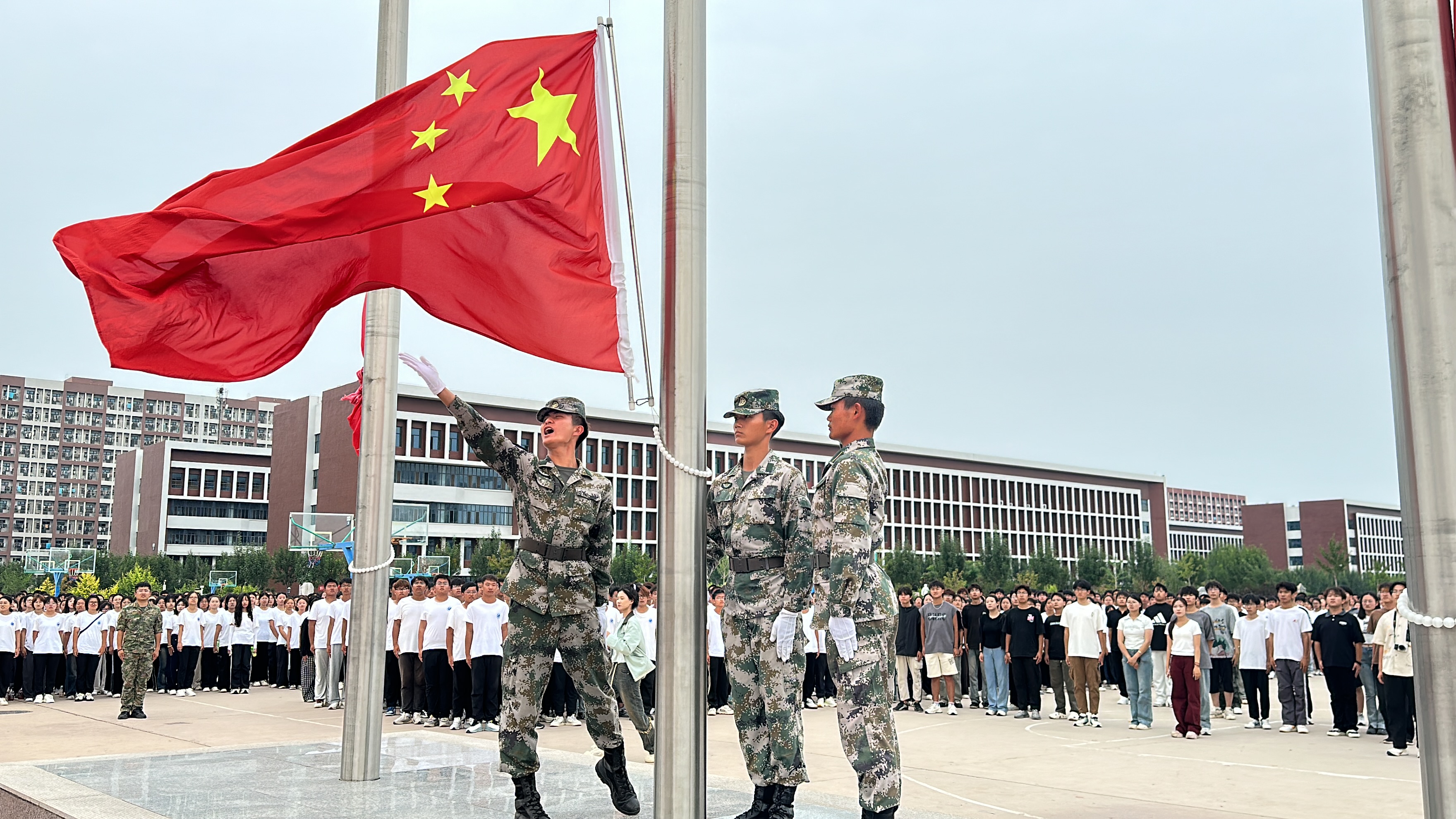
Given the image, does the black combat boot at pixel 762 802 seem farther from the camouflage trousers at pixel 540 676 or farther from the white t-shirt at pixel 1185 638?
the white t-shirt at pixel 1185 638

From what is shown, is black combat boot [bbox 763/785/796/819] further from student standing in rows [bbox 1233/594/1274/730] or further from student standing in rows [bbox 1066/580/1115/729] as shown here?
student standing in rows [bbox 1233/594/1274/730]

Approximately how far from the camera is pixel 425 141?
5.77 m

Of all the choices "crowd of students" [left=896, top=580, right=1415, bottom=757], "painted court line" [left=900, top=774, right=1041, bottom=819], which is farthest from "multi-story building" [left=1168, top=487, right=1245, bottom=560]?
"painted court line" [left=900, top=774, right=1041, bottom=819]

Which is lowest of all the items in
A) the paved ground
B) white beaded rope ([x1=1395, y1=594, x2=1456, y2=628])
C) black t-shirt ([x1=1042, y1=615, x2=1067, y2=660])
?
the paved ground

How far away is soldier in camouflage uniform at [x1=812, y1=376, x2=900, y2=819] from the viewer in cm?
534

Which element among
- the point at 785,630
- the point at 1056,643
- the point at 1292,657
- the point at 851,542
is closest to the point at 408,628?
the point at 1056,643

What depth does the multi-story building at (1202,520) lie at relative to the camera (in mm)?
155750

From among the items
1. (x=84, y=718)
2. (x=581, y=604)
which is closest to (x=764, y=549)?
(x=581, y=604)

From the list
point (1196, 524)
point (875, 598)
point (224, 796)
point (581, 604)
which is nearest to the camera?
point (875, 598)

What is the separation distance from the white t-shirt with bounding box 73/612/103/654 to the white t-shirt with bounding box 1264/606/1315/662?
58.6 ft

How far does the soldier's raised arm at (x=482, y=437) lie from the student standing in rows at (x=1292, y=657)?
11811 millimetres

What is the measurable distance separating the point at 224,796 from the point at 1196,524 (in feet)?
548

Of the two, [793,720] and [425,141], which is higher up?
[425,141]

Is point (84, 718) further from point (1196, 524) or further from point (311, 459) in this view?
point (1196, 524)
